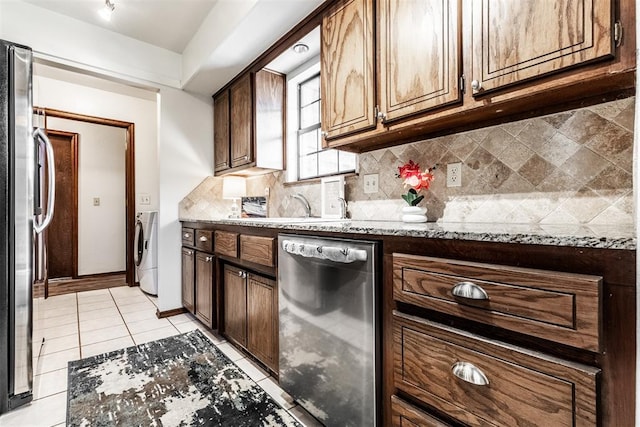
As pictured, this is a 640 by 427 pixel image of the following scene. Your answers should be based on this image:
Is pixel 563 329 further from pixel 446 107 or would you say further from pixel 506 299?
pixel 446 107

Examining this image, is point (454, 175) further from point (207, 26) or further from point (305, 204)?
point (207, 26)

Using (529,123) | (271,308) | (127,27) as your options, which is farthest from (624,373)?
(127,27)

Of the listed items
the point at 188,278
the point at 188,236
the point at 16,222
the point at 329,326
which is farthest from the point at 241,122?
the point at 329,326

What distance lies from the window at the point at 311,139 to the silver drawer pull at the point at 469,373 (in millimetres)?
1706

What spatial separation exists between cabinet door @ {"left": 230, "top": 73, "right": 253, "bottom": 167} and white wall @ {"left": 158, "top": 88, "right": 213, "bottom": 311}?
526 mm

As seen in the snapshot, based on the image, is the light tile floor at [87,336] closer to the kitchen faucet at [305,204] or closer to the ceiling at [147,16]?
the kitchen faucet at [305,204]

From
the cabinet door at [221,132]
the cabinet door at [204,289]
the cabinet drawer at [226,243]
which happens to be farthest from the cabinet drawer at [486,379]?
the cabinet door at [221,132]

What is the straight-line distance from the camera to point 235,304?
212 centimetres

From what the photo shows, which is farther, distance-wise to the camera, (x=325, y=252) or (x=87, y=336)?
(x=87, y=336)

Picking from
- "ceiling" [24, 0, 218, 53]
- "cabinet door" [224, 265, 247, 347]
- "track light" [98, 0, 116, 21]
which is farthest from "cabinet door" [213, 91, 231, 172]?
"cabinet door" [224, 265, 247, 347]

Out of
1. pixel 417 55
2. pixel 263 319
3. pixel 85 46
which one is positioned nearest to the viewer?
pixel 417 55

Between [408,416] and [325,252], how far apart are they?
0.64 meters

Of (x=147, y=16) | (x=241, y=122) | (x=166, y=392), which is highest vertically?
(x=147, y=16)

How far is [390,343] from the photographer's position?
1071 millimetres
